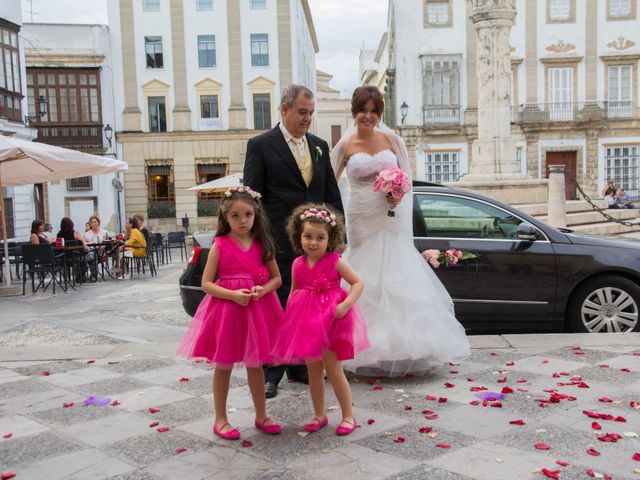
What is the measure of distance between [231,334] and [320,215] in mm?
817

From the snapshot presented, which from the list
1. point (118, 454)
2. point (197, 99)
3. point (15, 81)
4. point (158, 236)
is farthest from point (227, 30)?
point (118, 454)

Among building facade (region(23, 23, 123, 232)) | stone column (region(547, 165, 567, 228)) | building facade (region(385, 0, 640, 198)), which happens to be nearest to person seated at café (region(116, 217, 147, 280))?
stone column (region(547, 165, 567, 228))

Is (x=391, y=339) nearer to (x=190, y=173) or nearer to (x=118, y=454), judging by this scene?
(x=118, y=454)

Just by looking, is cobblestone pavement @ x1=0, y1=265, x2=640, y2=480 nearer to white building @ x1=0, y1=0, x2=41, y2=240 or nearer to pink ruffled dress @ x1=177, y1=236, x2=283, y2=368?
pink ruffled dress @ x1=177, y1=236, x2=283, y2=368

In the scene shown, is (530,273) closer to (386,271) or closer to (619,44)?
(386,271)

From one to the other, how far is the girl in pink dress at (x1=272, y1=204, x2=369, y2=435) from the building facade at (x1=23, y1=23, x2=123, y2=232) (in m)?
33.7

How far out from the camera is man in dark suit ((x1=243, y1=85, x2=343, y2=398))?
4.70 m

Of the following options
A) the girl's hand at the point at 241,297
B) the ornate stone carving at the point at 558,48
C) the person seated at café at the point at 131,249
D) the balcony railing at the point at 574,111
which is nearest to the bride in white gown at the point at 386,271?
the girl's hand at the point at 241,297

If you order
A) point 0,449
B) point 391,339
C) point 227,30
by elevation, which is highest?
point 227,30

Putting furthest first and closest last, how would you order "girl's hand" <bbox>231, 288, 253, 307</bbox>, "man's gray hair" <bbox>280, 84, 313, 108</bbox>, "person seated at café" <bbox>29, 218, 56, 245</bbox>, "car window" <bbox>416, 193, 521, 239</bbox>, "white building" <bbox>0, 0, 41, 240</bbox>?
"white building" <bbox>0, 0, 41, 240</bbox>
"person seated at café" <bbox>29, 218, 56, 245</bbox>
"car window" <bbox>416, 193, 521, 239</bbox>
"man's gray hair" <bbox>280, 84, 313, 108</bbox>
"girl's hand" <bbox>231, 288, 253, 307</bbox>

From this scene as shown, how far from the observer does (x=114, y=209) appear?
121 feet

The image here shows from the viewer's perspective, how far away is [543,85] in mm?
34781

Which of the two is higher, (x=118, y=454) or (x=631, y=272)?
(x=631, y=272)

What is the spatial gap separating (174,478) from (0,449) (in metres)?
1.18
